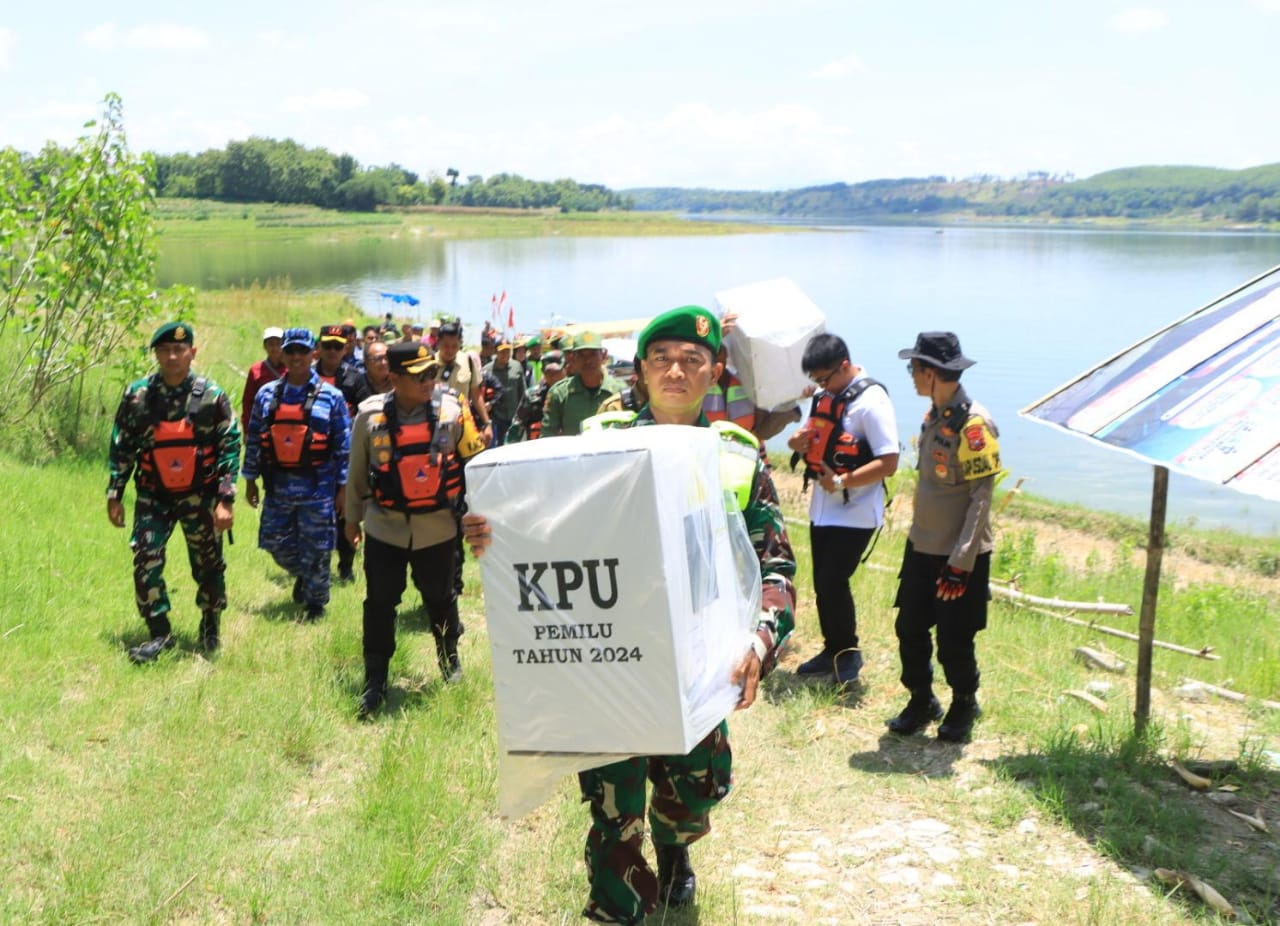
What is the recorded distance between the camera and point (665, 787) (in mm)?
3172

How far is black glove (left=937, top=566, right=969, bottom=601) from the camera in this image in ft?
15.3

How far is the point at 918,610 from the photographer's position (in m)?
5.05

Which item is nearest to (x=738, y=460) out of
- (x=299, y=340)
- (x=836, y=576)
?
(x=836, y=576)

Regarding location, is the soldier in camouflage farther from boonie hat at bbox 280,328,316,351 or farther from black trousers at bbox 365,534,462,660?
black trousers at bbox 365,534,462,660

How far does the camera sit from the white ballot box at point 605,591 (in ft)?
8.03

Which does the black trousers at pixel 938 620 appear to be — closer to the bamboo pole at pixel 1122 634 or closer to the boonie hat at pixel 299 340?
the bamboo pole at pixel 1122 634

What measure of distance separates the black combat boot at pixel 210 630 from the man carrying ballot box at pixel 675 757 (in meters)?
3.73

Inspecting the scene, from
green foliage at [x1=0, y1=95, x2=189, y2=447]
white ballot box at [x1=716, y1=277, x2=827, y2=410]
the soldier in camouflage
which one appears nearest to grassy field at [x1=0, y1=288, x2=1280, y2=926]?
the soldier in camouflage

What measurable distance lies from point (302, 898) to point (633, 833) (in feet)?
4.02

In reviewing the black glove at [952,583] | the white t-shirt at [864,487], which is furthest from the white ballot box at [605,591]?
the white t-shirt at [864,487]

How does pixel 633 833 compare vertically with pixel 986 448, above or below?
below

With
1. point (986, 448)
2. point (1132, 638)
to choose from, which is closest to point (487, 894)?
point (986, 448)

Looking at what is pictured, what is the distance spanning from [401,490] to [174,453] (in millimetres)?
1380

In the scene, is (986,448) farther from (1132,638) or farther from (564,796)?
(1132,638)
